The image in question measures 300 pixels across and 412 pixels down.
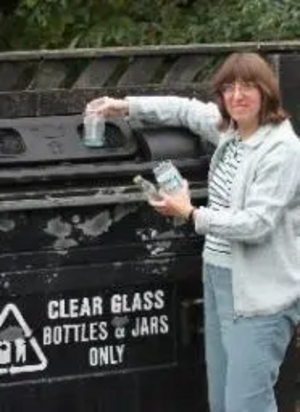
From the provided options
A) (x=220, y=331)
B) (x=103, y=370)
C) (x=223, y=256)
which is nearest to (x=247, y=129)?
(x=223, y=256)

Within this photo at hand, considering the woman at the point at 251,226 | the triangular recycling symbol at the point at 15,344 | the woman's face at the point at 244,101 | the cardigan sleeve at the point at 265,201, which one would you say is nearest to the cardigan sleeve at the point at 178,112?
the woman at the point at 251,226

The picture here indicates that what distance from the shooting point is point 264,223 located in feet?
9.67

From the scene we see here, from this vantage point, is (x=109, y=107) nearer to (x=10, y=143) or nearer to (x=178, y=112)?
(x=178, y=112)

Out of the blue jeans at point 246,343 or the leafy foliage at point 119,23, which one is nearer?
the blue jeans at point 246,343

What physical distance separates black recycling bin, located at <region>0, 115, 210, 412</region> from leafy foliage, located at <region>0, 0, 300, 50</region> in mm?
3864

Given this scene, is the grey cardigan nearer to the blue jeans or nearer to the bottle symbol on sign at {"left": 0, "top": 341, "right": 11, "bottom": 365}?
the blue jeans

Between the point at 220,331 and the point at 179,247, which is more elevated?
the point at 179,247

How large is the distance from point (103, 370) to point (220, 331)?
0.45 m

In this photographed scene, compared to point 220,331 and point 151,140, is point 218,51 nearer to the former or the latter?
point 151,140

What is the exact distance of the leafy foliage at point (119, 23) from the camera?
7.51 m

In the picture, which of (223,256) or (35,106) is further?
(35,106)

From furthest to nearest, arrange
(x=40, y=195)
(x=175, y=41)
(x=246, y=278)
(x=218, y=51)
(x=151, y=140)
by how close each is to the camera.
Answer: (x=175, y=41)
(x=218, y=51)
(x=151, y=140)
(x=40, y=195)
(x=246, y=278)

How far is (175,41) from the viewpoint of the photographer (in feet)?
25.2

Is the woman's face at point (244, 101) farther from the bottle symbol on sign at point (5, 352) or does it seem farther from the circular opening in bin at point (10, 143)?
the bottle symbol on sign at point (5, 352)
